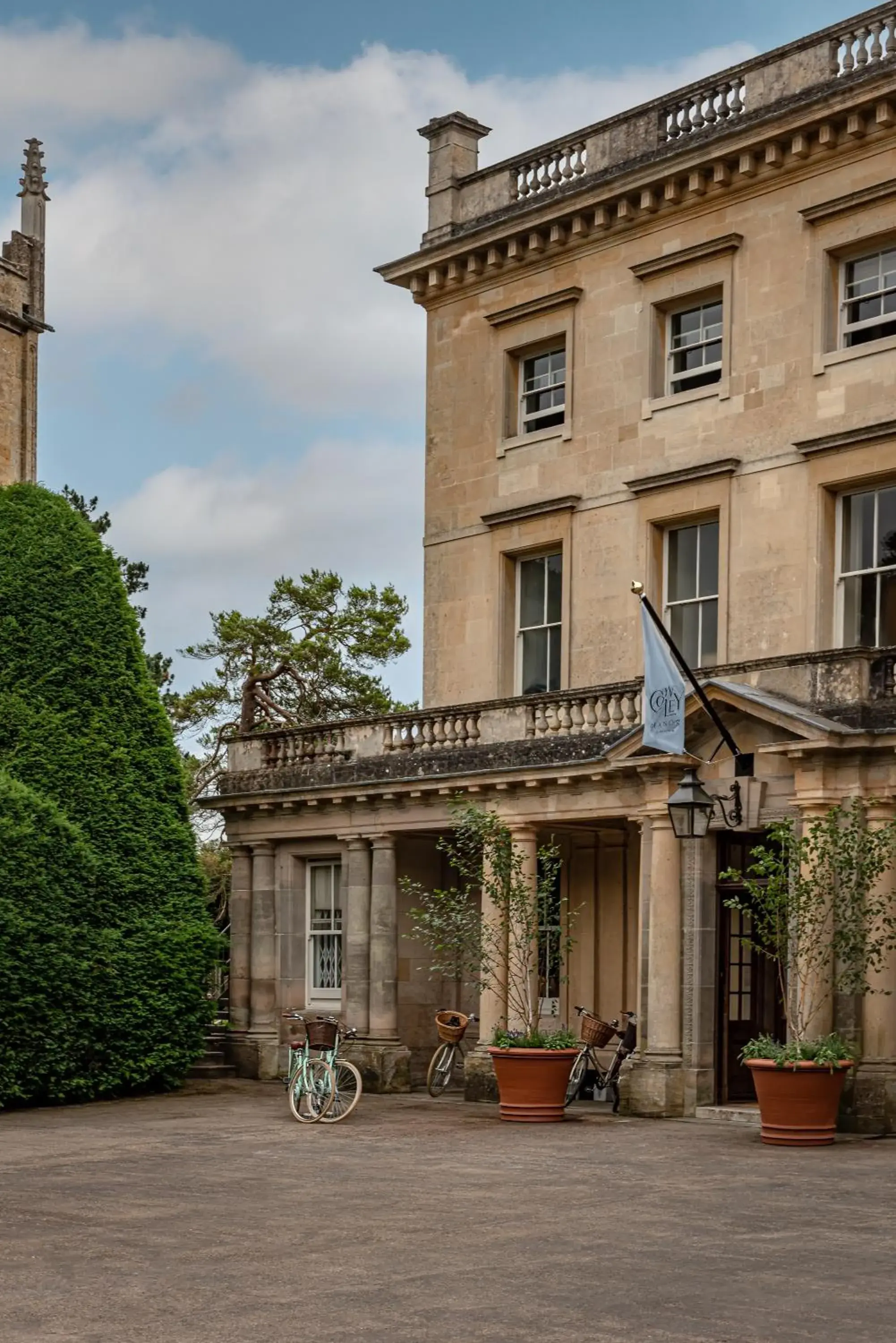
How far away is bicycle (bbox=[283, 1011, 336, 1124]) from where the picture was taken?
20141 millimetres

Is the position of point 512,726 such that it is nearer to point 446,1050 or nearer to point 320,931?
point 446,1050

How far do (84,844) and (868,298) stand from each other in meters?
11.8

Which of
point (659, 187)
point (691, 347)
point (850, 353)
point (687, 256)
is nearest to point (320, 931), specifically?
point (691, 347)

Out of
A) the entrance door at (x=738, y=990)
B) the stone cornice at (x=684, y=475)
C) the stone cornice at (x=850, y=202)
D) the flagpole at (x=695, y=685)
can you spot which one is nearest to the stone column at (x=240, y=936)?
the stone cornice at (x=684, y=475)

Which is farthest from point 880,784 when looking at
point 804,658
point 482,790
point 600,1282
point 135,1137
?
point 600,1282

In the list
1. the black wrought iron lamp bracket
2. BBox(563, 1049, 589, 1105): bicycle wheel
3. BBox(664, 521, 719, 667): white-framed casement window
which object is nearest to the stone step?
BBox(563, 1049, 589, 1105): bicycle wheel

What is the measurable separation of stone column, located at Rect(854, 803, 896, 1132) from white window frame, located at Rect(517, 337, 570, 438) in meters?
8.70

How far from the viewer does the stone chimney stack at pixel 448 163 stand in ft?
91.1

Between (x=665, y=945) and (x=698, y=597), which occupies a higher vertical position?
(x=698, y=597)

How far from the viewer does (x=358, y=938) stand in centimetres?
2628

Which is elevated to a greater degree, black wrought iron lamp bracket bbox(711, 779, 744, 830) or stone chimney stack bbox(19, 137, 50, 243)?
stone chimney stack bbox(19, 137, 50, 243)

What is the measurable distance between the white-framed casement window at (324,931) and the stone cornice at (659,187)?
28.4 feet

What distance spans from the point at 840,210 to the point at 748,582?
4573 millimetres

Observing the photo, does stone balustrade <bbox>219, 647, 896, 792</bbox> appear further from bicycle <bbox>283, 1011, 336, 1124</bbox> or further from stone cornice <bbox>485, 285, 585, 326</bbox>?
stone cornice <bbox>485, 285, 585, 326</bbox>
